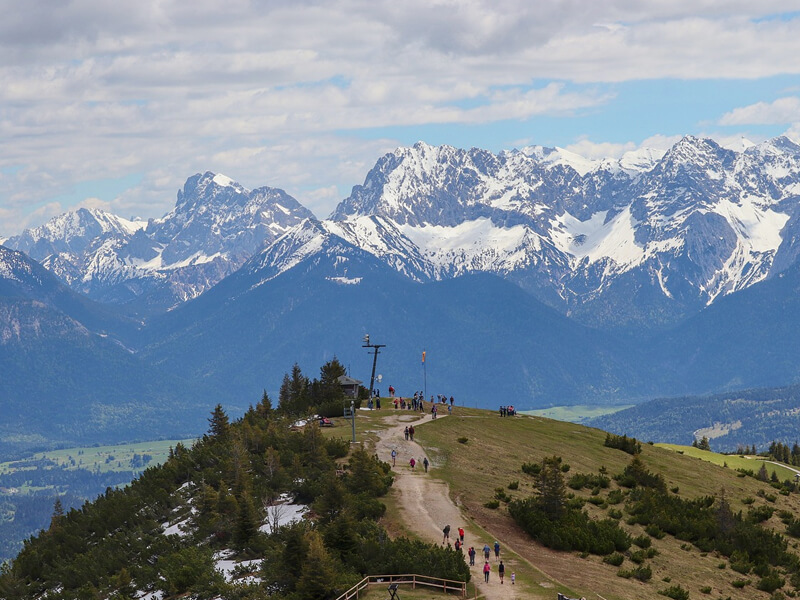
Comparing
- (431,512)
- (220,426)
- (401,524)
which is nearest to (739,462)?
(220,426)

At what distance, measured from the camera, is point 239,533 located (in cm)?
8750

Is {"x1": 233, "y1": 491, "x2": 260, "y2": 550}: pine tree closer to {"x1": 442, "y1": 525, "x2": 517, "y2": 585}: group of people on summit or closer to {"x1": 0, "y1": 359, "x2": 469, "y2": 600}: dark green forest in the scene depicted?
{"x1": 0, "y1": 359, "x2": 469, "y2": 600}: dark green forest

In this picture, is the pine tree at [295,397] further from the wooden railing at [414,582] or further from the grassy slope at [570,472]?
the wooden railing at [414,582]

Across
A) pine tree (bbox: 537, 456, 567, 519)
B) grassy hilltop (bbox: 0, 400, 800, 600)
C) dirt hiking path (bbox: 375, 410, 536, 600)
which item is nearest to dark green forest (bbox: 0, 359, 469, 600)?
grassy hilltop (bbox: 0, 400, 800, 600)

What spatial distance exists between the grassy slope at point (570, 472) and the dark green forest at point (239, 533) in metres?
7.88

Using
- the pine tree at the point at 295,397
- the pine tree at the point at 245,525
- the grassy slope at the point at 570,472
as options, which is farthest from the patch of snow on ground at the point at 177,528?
the pine tree at the point at 295,397

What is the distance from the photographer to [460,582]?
71938 mm

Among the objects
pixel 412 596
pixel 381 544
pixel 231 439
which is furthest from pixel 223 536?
pixel 231 439

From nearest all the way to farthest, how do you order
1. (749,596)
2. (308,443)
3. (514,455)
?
1. (749,596)
2. (308,443)
3. (514,455)

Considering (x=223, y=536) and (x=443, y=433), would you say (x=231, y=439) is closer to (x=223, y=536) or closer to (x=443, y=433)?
(x=443, y=433)

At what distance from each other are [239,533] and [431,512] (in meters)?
14.4

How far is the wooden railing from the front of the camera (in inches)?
2827

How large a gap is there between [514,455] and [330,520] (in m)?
36.3

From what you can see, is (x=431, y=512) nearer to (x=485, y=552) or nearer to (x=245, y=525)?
(x=485, y=552)
